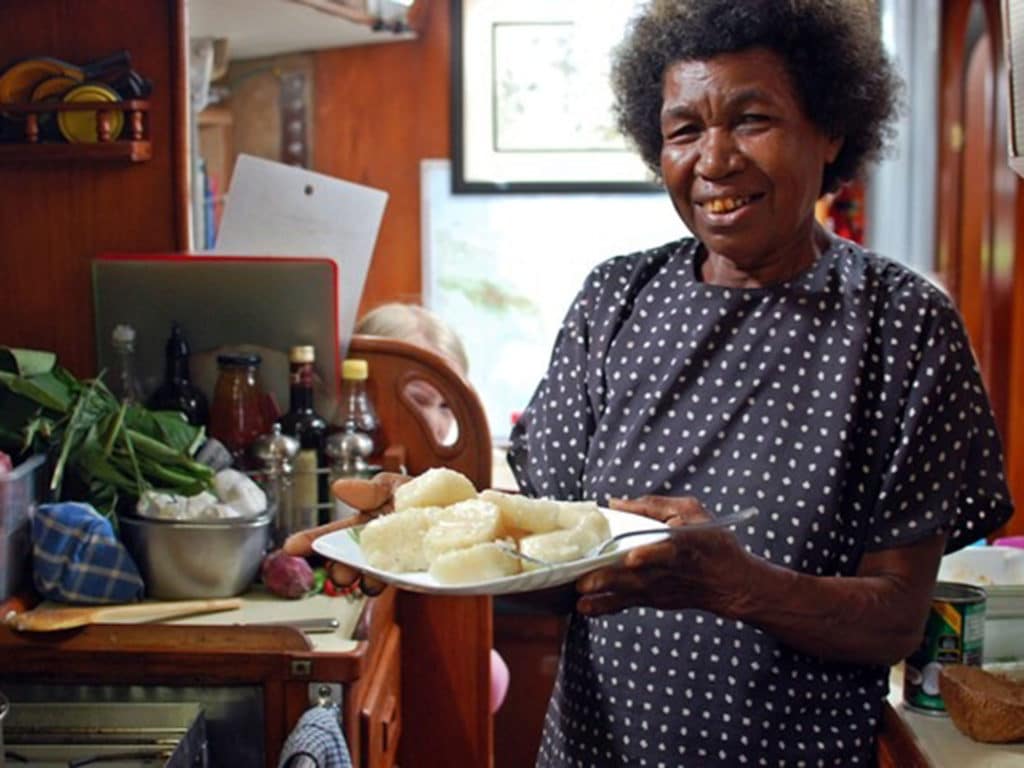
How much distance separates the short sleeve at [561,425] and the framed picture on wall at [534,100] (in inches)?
96.7

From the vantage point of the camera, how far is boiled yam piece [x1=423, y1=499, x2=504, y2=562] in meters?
1.04

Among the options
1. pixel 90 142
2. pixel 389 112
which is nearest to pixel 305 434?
pixel 90 142

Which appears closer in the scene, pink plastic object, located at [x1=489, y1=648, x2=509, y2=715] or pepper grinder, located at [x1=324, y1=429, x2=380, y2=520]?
pepper grinder, located at [x1=324, y1=429, x2=380, y2=520]

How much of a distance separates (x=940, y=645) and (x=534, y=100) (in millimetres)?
2735

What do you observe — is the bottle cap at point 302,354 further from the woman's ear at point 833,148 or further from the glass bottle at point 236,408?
the woman's ear at point 833,148

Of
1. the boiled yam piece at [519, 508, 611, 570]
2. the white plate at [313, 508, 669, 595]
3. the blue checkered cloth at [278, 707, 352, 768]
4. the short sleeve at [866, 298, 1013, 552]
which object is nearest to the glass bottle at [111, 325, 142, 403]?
the blue checkered cloth at [278, 707, 352, 768]

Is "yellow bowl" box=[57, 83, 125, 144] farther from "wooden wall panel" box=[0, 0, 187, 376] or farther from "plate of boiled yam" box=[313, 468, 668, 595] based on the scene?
"plate of boiled yam" box=[313, 468, 668, 595]

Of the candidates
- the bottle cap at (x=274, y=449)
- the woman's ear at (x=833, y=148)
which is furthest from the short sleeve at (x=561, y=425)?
the bottle cap at (x=274, y=449)

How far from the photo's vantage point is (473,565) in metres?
1.00

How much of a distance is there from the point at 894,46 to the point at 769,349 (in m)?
2.64

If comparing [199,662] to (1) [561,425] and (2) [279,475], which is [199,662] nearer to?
(2) [279,475]

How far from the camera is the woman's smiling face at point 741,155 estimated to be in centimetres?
126

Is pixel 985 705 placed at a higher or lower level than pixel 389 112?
lower

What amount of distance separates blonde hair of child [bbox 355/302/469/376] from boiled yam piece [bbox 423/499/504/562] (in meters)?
1.48
